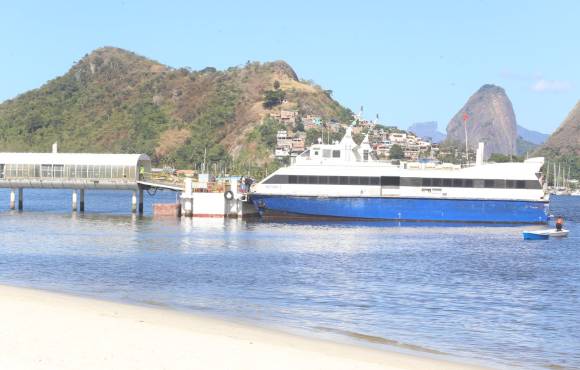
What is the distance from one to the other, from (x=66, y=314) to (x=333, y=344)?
7.87 m

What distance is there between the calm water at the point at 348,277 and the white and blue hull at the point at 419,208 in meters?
4.79

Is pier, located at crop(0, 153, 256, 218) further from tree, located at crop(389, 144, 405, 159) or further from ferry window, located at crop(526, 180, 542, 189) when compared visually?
tree, located at crop(389, 144, 405, 159)

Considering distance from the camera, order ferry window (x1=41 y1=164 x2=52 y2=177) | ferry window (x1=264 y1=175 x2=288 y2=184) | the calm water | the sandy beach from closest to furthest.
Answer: the sandy beach
the calm water
ferry window (x1=264 y1=175 x2=288 y2=184)
ferry window (x1=41 y1=164 x2=52 y2=177)

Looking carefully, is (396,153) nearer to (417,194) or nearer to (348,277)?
(417,194)

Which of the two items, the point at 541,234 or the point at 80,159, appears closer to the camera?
the point at 541,234

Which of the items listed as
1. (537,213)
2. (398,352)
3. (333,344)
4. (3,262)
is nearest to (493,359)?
(398,352)

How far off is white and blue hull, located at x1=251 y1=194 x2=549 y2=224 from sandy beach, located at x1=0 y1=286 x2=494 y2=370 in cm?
4902

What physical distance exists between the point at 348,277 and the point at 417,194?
36014mm

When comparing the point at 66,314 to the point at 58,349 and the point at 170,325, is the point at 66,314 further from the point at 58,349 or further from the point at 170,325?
the point at 58,349

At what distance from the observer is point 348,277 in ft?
133

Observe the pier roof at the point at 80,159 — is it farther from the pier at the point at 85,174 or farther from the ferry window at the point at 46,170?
the ferry window at the point at 46,170

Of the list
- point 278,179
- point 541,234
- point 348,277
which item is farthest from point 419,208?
point 348,277

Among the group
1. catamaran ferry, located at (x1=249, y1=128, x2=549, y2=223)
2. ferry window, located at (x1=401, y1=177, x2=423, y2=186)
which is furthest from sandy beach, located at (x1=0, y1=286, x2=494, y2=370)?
ferry window, located at (x1=401, y1=177, x2=423, y2=186)

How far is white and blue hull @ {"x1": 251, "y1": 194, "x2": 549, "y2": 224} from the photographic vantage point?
7469 cm
